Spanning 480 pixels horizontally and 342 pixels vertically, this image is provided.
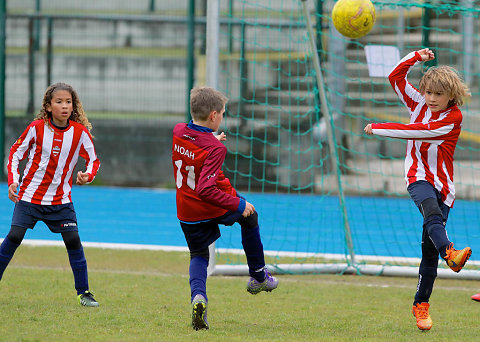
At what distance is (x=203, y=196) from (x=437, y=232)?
1405 millimetres

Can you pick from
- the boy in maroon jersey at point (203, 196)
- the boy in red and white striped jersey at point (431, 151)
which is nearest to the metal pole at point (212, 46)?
the boy in maroon jersey at point (203, 196)

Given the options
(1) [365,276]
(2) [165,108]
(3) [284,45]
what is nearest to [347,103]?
(3) [284,45]

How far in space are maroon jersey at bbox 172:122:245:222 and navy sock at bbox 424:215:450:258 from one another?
1.14 meters

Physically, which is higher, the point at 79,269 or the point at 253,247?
the point at 253,247

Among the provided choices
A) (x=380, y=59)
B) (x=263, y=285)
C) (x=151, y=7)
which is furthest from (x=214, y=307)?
(x=151, y=7)

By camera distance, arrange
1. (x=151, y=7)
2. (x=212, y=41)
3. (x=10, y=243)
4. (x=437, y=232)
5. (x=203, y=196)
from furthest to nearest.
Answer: (x=151, y=7)
(x=212, y=41)
(x=10, y=243)
(x=437, y=232)
(x=203, y=196)

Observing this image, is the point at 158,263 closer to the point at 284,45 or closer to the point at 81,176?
the point at 81,176

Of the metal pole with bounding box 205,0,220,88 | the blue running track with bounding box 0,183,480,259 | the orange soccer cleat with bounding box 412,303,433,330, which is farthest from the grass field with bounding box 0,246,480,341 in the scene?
the metal pole with bounding box 205,0,220,88

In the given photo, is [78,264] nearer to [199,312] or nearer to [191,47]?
[199,312]

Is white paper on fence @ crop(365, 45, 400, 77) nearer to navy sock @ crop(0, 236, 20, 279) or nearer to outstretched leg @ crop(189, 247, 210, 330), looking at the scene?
outstretched leg @ crop(189, 247, 210, 330)

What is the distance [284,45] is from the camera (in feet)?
44.1

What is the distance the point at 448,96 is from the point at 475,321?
1.53 m

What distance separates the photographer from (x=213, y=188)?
14.3 ft

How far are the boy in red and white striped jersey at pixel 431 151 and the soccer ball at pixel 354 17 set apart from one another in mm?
1066
